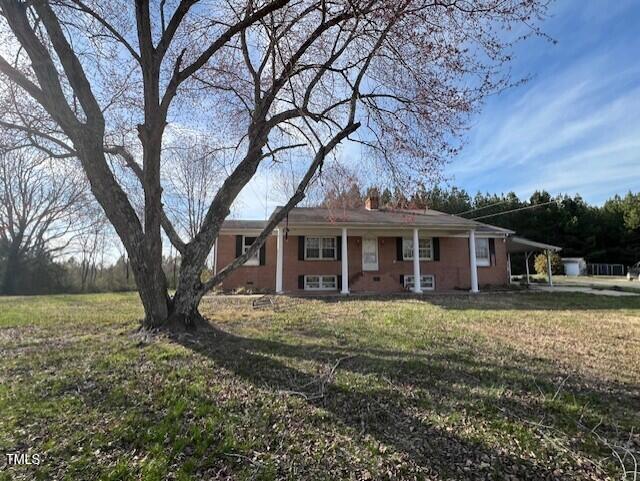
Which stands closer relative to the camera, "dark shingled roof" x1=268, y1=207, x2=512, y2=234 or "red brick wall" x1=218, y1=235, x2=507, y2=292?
"dark shingled roof" x1=268, y1=207, x2=512, y2=234

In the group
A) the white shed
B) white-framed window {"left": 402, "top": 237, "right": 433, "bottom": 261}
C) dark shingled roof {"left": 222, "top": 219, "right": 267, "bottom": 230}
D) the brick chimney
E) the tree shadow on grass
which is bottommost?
the tree shadow on grass

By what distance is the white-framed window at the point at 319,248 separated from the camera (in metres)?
15.3

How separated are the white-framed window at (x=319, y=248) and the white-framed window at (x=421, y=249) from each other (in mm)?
3358

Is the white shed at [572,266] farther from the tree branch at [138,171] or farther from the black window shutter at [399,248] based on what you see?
the tree branch at [138,171]

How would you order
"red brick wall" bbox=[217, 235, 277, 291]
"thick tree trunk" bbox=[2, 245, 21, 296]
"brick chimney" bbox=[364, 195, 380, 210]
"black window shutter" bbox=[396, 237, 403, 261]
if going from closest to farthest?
"red brick wall" bbox=[217, 235, 277, 291] < "black window shutter" bbox=[396, 237, 403, 261] < "brick chimney" bbox=[364, 195, 380, 210] < "thick tree trunk" bbox=[2, 245, 21, 296]

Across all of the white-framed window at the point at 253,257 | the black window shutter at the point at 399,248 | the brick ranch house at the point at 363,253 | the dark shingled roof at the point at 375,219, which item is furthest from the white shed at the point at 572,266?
the white-framed window at the point at 253,257

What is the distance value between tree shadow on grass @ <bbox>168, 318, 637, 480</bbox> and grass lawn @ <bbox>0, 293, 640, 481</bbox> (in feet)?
0.06

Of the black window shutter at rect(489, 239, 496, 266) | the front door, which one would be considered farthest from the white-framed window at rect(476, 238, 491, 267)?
the front door

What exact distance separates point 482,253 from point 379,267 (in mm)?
Answer: 5359

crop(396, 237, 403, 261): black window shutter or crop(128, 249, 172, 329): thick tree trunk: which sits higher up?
crop(396, 237, 403, 261): black window shutter

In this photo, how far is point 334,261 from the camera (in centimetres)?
1546

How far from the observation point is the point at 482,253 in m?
16.7

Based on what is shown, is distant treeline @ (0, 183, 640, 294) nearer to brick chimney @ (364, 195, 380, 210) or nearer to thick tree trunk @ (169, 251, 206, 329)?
brick chimney @ (364, 195, 380, 210)

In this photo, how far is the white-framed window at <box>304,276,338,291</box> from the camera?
15295 mm
